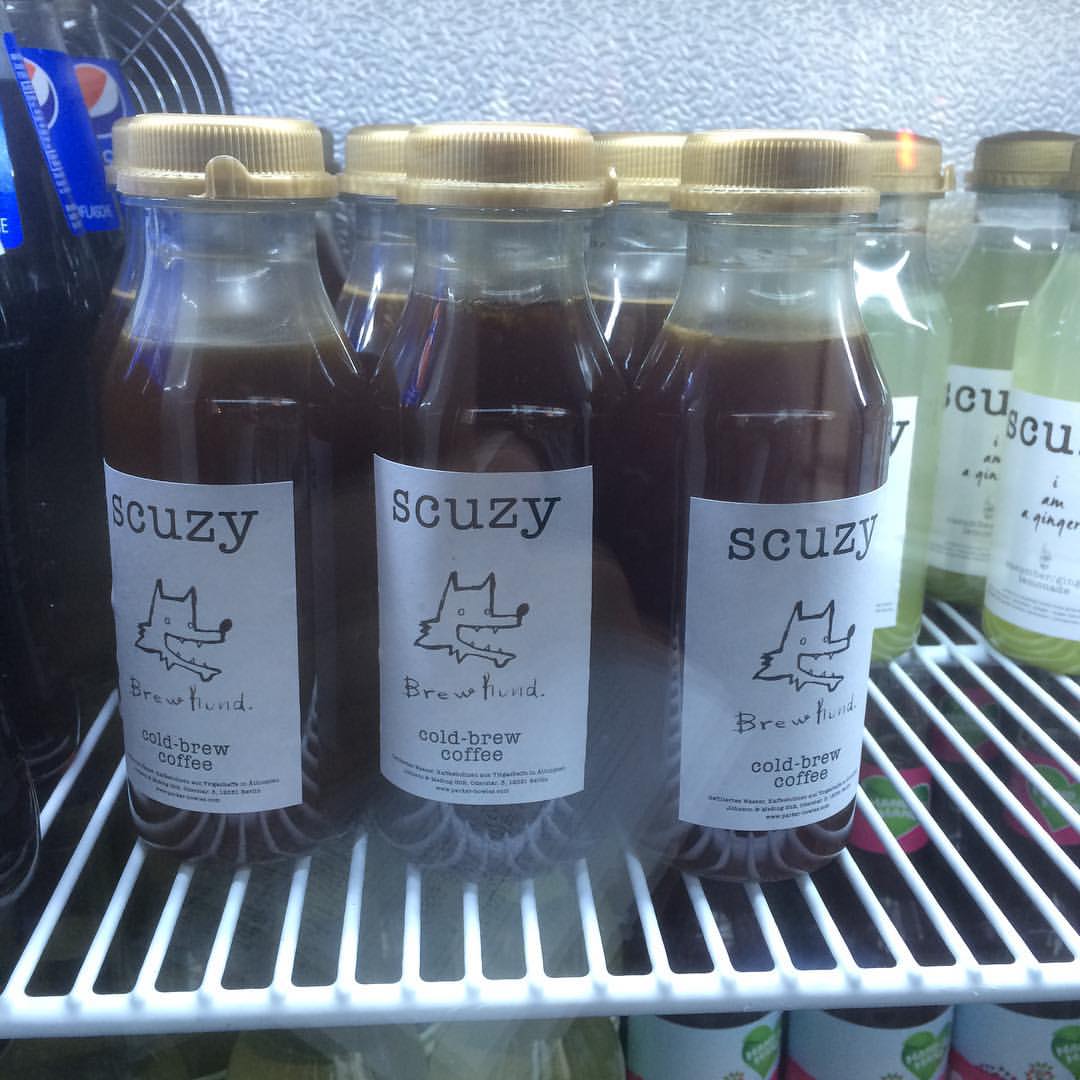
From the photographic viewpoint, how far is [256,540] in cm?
60

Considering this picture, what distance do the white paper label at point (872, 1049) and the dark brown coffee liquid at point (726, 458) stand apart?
0.88 feet

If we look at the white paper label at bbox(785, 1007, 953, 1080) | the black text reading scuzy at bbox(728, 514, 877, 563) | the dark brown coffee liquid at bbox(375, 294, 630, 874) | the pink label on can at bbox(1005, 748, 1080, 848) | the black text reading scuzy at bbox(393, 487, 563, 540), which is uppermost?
the dark brown coffee liquid at bbox(375, 294, 630, 874)

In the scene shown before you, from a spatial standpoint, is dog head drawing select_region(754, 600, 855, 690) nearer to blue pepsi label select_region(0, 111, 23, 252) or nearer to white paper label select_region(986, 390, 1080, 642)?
white paper label select_region(986, 390, 1080, 642)

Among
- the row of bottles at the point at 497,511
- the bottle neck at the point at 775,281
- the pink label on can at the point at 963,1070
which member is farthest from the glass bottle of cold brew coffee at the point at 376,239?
the pink label on can at the point at 963,1070

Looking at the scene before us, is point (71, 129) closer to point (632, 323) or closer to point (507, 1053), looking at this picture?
point (632, 323)

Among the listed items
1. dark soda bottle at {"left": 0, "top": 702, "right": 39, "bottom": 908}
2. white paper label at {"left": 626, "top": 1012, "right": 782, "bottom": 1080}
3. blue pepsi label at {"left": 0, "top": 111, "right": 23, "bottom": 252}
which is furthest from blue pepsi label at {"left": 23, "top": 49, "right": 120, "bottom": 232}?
white paper label at {"left": 626, "top": 1012, "right": 782, "bottom": 1080}

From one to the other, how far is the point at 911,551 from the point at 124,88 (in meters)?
0.76

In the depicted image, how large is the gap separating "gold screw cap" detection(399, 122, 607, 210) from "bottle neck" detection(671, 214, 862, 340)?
8cm

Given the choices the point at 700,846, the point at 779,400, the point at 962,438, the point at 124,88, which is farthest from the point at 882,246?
the point at 124,88

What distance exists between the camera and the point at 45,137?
796 mm

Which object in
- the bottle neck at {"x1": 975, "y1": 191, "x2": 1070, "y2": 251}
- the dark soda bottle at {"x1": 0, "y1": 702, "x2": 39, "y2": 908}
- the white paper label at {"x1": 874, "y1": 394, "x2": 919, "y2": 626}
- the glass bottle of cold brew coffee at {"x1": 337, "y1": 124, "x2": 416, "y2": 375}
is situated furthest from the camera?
the bottle neck at {"x1": 975, "y1": 191, "x2": 1070, "y2": 251}

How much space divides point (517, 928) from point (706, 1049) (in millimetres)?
268

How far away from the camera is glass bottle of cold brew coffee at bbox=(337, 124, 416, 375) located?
2.42 ft

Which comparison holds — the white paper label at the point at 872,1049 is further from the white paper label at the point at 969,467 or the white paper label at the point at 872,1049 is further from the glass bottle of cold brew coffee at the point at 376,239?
the glass bottle of cold brew coffee at the point at 376,239
